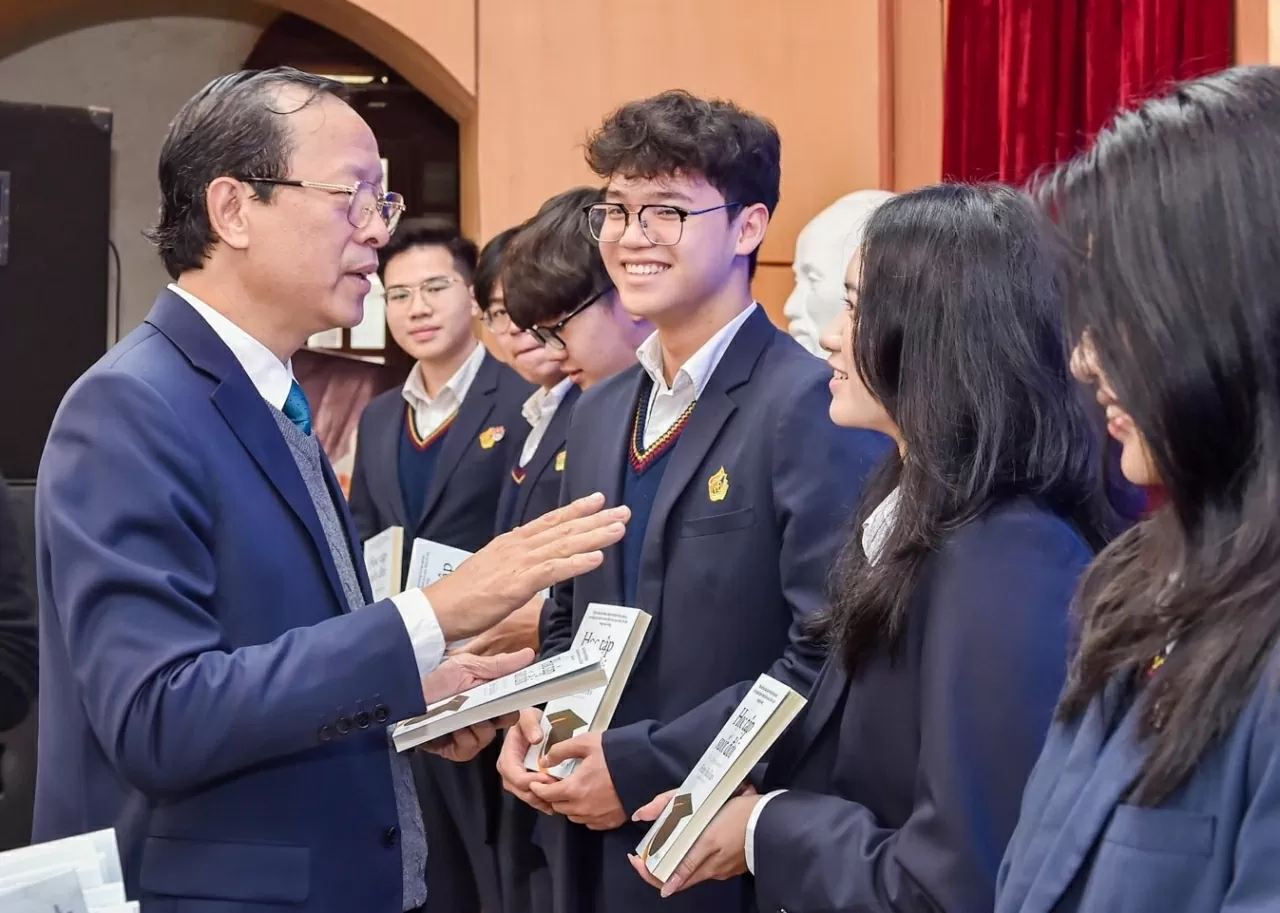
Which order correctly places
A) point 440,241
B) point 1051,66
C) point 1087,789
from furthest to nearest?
point 440,241
point 1051,66
point 1087,789

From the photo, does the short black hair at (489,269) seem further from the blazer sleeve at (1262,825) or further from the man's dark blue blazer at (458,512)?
the blazer sleeve at (1262,825)

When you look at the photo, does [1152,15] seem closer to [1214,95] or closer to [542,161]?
[542,161]

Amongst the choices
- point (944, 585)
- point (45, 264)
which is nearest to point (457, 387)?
point (45, 264)

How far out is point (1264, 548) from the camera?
2.92 feet

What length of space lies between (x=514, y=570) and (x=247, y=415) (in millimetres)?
364

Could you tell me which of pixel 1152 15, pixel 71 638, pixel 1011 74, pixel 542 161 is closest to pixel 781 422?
pixel 71 638

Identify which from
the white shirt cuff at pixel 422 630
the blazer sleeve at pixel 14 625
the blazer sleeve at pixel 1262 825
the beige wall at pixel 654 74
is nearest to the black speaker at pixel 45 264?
the blazer sleeve at pixel 14 625

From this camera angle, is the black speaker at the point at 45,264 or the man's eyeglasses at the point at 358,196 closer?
the man's eyeglasses at the point at 358,196

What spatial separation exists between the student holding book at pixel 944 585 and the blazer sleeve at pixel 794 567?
0.27 metres

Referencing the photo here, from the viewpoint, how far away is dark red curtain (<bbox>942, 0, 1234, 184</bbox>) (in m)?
3.05

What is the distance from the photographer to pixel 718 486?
1.99 meters

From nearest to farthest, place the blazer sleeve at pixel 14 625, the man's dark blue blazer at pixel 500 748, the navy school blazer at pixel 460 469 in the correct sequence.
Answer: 1. the man's dark blue blazer at pixel 500 748
2. the blazer sleeve at pixel 14 625
3. the navy school blazer at pixel 460 469

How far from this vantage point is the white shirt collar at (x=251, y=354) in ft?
5.41

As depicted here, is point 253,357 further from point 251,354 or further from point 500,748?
point 500,748
